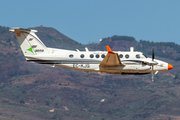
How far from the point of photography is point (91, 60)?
52625 millimetres

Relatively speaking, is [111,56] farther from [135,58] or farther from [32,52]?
[32,52]

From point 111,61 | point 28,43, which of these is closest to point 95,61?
point 111,61

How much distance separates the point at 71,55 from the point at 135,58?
10638 millimetres

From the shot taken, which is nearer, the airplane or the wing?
the wing

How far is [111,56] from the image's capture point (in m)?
48.2

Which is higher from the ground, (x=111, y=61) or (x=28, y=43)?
(x=28, y=43)

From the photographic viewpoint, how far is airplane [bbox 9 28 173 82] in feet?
170

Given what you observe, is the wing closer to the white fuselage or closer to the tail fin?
the white fuselage

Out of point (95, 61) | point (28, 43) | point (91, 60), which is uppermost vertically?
point (28, 43)

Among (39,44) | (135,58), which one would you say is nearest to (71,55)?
(39,44)

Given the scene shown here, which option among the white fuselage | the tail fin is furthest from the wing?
the tail fin

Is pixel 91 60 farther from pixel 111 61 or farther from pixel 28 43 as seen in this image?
pixel 28 43

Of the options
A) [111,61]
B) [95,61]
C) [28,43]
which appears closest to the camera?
[111,61]

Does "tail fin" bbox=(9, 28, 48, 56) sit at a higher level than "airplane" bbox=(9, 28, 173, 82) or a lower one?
higher
